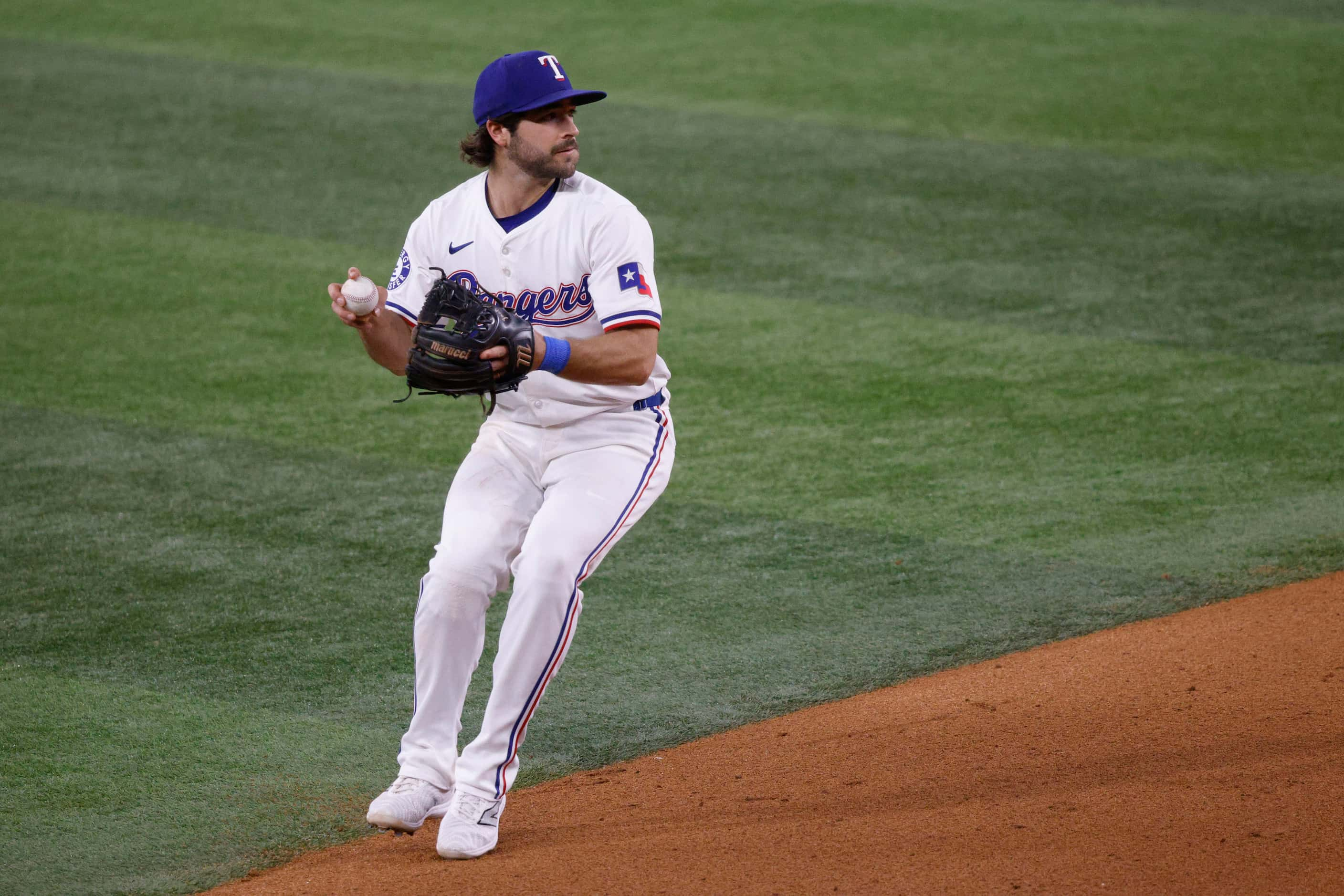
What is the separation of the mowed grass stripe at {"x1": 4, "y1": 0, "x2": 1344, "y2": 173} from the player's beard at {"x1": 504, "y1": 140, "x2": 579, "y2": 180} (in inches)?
377

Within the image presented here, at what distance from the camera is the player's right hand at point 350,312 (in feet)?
13.0

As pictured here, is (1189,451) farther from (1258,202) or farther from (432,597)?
(1258,202)

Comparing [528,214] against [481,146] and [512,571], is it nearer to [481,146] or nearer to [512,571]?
[481,146]

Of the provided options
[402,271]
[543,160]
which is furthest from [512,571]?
[543,160]

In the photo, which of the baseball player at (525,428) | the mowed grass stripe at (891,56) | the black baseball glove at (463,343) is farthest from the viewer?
the mowed grass stripe at (891,56)

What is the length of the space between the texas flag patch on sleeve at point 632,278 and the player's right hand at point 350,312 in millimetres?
591

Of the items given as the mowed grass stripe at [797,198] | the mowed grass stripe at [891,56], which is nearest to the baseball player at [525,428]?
the mowed grass stripe at [797,198]

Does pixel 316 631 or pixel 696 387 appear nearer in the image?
pixel 316 631

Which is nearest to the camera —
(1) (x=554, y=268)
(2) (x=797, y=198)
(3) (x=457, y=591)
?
(3) (x=457, y=591)

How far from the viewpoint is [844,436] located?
7.39m

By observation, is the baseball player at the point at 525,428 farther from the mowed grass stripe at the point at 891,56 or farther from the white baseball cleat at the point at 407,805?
the mowed grass stripe at the point at 891,56

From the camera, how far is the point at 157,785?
14.2 feet

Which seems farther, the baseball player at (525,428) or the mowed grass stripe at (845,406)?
the mowed grass stripe at (845,406)

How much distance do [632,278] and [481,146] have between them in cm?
59
